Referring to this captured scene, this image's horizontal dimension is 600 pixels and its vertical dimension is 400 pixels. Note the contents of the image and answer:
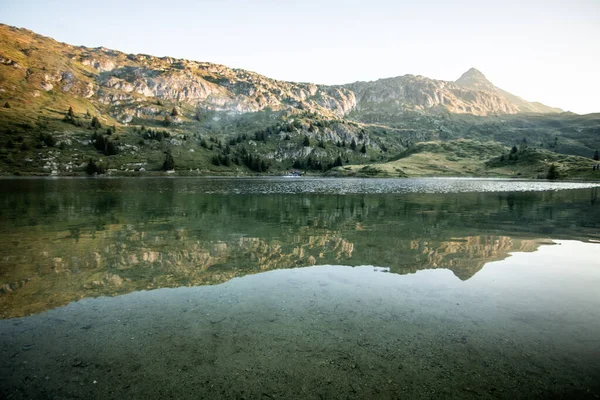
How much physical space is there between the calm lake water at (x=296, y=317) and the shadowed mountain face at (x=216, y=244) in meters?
0.20

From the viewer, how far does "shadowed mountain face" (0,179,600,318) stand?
18.4 meters

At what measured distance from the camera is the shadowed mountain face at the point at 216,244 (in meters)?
18.4

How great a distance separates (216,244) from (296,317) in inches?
613

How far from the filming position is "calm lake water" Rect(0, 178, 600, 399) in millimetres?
9242

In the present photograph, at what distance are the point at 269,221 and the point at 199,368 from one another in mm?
31182

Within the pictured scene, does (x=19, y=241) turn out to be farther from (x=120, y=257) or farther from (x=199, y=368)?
(x=199, y=368)

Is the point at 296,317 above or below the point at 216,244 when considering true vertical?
above

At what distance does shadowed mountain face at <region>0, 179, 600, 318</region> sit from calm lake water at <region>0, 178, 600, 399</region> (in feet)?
0.67

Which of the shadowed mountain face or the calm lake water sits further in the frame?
the shadowed mountain face

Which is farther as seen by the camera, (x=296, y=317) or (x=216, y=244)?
(x=216, y=244)

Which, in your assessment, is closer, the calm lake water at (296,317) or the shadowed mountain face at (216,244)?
the calm lake water at (296,317)

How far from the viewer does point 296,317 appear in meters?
13.7

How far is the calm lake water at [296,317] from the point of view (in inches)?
364

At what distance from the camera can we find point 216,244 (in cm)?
2741
